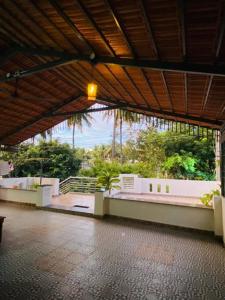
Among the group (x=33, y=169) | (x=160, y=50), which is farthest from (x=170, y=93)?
(x=33, y=169)

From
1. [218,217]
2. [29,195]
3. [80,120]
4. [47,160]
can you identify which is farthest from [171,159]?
[47,160]

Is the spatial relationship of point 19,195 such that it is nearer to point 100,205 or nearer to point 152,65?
point 100,205

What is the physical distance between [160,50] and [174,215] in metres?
3.74

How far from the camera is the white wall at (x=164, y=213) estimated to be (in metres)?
4.56

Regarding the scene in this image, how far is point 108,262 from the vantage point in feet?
10.3

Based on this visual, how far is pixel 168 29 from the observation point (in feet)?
7.55

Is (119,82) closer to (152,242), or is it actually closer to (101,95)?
(101,95)

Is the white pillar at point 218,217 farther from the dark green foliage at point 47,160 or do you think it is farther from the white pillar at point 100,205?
the dark green foliage at point 47,160

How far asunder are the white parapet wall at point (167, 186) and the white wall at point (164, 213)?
2844 millimetres

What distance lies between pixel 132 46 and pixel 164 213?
386cm

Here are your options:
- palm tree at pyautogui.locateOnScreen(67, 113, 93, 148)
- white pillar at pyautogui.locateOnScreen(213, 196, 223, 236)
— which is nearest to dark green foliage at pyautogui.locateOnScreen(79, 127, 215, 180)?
palm tree at pyautogui.locateOnScreen(67, 113, 93, 148)

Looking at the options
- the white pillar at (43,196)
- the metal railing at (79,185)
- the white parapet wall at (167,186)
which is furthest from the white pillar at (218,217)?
the metal railing at (79,185)

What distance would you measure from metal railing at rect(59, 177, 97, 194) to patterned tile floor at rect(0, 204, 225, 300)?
4242 millimetres

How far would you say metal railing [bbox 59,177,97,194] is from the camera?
9.23 m
